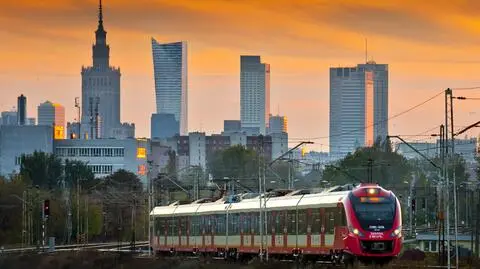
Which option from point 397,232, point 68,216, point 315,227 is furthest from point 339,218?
point 68,216

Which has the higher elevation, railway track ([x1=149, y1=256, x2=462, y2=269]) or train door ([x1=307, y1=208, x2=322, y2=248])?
train door ([x1=307, y1=208, x2=322, y2=248])

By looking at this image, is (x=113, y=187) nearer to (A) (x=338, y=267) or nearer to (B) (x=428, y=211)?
(B) (x=428, y=211)

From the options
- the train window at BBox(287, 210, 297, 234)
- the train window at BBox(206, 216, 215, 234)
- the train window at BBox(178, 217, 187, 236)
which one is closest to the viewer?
the train window at BBox(287, 210, 297, 234)

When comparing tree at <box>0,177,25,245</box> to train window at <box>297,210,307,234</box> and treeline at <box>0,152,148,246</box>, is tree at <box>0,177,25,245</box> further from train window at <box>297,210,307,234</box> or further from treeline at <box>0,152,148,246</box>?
train window at <box>297,210,307,234</box>

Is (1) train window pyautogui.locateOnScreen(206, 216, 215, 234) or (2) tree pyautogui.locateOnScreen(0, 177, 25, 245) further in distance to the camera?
(2) tree pyautogui.locateOnScreen(0, 177, 25, 245)

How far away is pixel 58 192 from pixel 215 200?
95.7 meters

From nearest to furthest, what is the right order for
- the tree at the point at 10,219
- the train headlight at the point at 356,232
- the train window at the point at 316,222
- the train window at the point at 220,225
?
the train headlight at the point at 356,232
the train window at the point at 316,222
the train window at the point at 220,225
the tree at the point at 10,219

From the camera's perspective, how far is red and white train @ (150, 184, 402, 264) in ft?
220

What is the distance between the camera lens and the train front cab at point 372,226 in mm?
66750

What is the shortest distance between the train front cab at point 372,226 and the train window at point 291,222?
8236 millimetres

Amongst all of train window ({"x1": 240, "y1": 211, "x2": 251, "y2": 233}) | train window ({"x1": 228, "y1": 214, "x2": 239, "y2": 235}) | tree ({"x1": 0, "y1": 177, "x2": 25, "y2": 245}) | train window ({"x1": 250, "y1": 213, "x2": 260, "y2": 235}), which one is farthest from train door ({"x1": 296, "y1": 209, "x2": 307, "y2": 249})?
tree ({"x1": 0, "y1": 177, "x2": 25, "y2": 245})

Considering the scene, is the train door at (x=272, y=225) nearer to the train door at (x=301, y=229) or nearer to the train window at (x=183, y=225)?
the train door at (x=301, y=229)

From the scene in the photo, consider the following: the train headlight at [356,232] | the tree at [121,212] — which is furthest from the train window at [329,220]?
the tree at [121,212]

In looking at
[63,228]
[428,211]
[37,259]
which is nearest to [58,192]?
[63,228]
